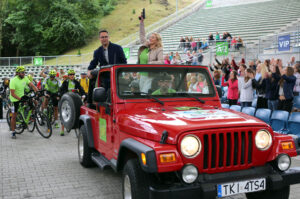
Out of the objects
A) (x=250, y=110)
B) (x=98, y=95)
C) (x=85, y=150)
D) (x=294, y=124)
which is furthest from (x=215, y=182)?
(x=250, y=110)

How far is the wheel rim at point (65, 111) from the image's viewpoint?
6.79 meters

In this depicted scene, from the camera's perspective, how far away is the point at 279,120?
8.59 m

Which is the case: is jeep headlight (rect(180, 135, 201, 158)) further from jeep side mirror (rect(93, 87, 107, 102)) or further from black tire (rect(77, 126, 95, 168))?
black tire (rect(77, 126, 95, 168))

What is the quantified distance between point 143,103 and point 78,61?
31.0m

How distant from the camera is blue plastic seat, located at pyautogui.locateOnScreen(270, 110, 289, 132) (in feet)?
27.5

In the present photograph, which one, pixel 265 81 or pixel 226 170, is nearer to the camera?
pixel 226 170

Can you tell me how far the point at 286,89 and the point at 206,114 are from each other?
18.5 feet

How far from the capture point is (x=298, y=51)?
52.9 feet

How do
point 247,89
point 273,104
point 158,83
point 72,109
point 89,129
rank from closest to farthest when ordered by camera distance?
1. point 158,83
2. point 89,129
3. point 72,109
4. point 273,104
5. point 247,89

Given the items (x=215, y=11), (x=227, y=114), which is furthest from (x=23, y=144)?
(x=215, y=11)

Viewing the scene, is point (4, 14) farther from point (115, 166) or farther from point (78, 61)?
point (115, 166)

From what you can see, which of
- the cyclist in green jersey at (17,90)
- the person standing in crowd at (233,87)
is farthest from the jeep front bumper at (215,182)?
the cyclist in green jersey at (17,90)

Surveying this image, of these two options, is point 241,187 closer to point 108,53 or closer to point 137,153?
point 137,153

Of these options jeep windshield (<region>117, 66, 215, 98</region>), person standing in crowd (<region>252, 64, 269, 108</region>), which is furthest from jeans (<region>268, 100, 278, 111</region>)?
jeep windshield (<region>117, 66, 215, 98</region>)
